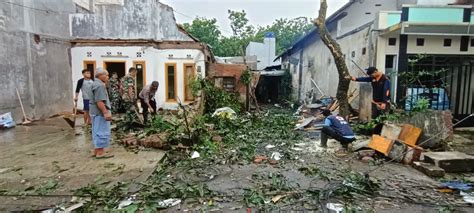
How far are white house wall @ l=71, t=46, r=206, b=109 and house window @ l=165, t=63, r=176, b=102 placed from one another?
0.45ft

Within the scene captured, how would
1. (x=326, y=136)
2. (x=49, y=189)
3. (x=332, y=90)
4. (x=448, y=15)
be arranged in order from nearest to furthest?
(x=49, y=189), (x=326, y=136), (x=448, y=15), (x=332, y=90)

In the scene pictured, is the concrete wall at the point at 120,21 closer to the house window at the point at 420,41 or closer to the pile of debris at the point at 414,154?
the house window at the point at 420,41

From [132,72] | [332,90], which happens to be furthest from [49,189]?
[332,90]

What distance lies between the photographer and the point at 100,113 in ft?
17.2

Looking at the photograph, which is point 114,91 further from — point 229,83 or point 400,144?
point 400,144

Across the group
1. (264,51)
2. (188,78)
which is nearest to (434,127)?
(188,78)

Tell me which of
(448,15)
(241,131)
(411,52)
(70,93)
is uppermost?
(448,15)

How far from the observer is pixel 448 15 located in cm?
876

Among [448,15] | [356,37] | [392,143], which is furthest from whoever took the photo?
[356,37]

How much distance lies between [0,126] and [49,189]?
232 inches

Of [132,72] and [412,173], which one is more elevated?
[132,72]

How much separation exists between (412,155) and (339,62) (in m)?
4.31

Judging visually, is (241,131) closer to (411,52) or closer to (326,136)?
(326,136)

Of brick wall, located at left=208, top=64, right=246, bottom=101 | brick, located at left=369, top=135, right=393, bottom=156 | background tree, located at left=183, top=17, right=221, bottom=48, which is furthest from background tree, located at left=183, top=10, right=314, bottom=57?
brick, located at left=369, top=135, right=393, bottom=156
